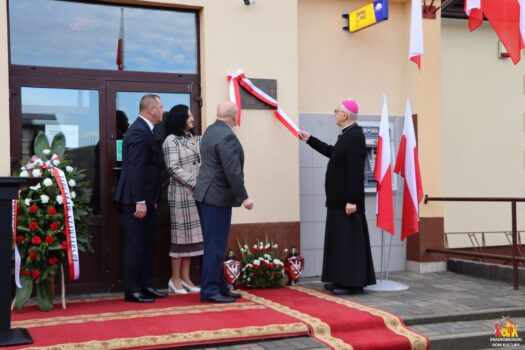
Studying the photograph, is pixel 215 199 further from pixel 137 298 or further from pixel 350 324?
pixel 350 324

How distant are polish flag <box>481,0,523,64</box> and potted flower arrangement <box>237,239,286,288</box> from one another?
11.8 ft

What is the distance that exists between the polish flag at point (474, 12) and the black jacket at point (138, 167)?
389 centimetres

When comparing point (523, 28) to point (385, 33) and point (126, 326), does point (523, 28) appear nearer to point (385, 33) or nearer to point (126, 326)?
point (385, 33)

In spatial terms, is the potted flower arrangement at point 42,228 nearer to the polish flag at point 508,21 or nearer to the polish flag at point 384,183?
the polish flag at point 384,183

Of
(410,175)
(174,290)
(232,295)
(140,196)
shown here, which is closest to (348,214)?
(410,175)

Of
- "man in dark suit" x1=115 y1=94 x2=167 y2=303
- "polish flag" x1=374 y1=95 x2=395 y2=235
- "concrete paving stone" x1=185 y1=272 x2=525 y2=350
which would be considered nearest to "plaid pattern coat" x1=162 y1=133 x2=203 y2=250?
"man in dark suit" x1=115 y1=94 x2=167 y2=303

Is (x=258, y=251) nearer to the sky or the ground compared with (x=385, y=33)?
nearer to the ground

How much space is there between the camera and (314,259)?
8078mm

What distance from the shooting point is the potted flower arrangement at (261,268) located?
705 centimetres

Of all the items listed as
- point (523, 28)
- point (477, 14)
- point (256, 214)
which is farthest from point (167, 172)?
point (523, 28)

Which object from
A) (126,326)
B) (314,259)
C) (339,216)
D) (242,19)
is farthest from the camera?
(314,259)

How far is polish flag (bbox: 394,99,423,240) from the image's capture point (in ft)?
24.3

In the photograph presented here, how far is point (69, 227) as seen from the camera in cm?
580

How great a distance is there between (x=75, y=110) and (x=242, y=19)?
2069 mm
